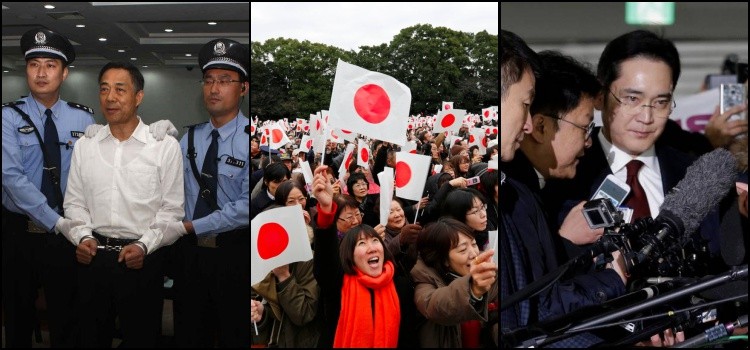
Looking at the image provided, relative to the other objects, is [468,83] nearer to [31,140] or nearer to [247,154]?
[247,154]

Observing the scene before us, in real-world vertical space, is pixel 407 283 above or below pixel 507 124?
below

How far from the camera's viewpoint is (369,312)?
14.6ft

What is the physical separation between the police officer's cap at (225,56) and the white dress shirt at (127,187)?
577 mm

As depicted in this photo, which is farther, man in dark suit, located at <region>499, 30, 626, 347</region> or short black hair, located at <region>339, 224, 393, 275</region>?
short black hair, located at <region>339, 224, 393, 275</region>

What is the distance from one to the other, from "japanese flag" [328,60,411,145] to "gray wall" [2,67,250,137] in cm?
63

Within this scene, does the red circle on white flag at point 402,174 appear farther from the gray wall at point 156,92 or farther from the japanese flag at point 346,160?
the gray wall at point 156,92

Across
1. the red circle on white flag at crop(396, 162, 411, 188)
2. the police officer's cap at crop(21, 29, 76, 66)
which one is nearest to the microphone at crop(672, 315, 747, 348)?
the red circle on white flag at crop(396, 162, 411, 188)

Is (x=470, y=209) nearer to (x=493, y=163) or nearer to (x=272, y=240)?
(x=493, y=163)

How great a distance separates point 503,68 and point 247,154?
1756 millimetres

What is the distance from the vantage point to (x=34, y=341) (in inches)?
186

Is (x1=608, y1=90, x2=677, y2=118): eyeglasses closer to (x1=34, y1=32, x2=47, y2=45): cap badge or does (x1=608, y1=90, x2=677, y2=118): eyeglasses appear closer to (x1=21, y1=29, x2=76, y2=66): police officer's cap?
(x1=21, y1=29, x2=76, y2=66): police officer's cap

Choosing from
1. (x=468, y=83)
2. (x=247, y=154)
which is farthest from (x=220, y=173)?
(x=468, y=83)

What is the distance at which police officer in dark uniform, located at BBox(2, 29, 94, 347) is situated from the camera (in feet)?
15.0

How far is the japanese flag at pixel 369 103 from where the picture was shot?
448 cm
